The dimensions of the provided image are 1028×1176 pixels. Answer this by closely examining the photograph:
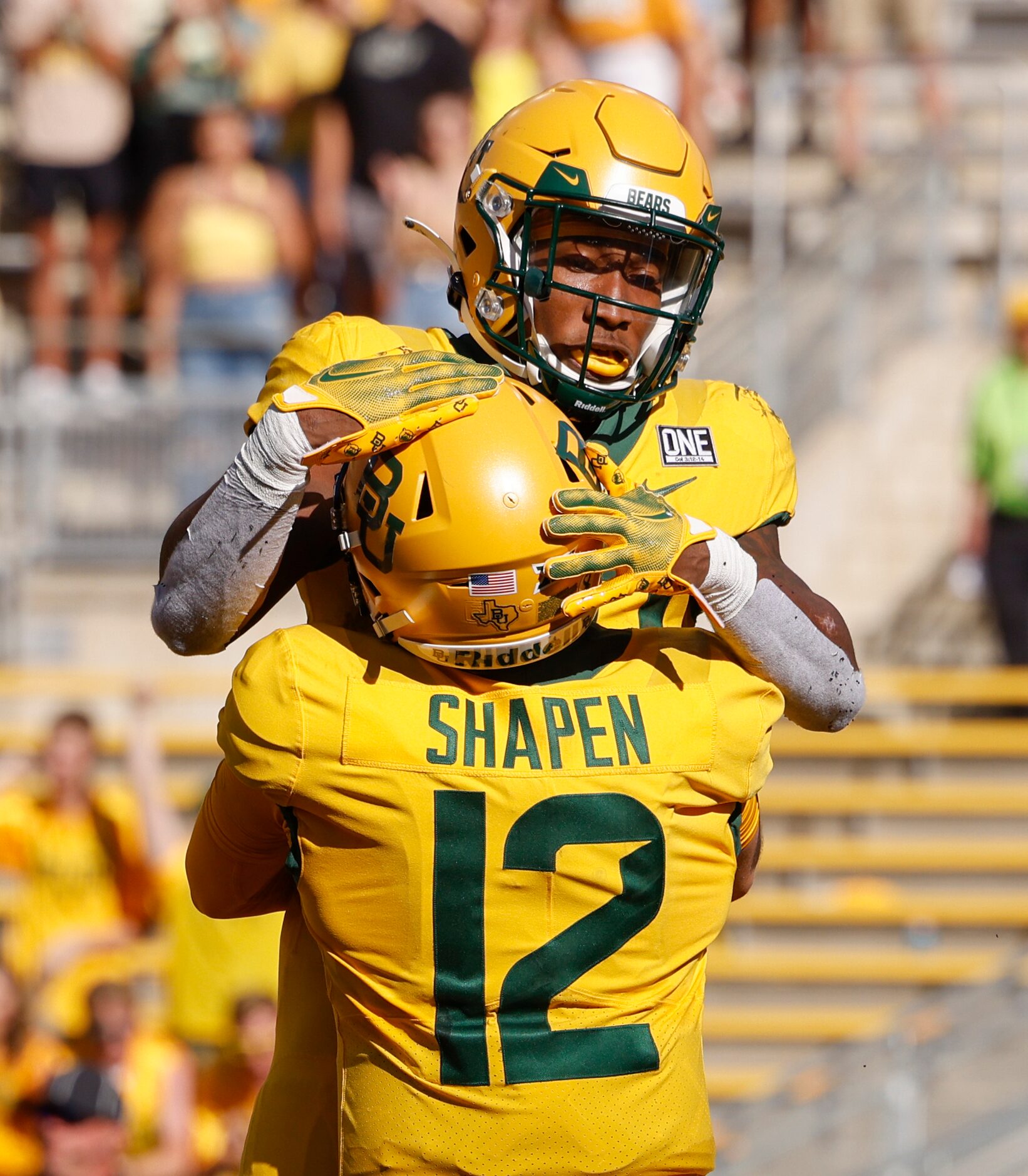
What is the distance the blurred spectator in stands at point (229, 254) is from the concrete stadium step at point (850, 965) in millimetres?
3109

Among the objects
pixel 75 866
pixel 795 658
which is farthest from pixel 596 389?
pixel 75 866

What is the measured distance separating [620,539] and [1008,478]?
5627 mm

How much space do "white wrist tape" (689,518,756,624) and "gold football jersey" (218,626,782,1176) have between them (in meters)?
0.10

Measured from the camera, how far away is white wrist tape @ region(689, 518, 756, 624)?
2.45 m

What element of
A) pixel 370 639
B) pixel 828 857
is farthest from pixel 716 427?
pixel 828 857

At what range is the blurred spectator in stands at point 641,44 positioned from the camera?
823 cm

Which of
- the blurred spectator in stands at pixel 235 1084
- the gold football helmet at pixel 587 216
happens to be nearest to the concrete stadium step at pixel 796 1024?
the blurred spectator in stands at pixel 235 1084

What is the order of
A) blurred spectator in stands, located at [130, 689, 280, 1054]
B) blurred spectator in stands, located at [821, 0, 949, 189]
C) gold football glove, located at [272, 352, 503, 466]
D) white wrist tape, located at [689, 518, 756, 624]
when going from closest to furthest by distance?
gold football glove, located at [272, 352, 503, 466] → white wrist tape, located at [689, 518, 756, 624] → blurred spectator in stands, located at [130, 689, 280, 1054] → blurred spectator in stands, located at [821, 0, 949, 189]

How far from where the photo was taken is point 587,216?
2.65m

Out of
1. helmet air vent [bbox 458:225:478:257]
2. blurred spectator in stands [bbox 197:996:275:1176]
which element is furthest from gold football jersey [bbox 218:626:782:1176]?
blurred spectator in stands [bbox 197:996:275:1176]

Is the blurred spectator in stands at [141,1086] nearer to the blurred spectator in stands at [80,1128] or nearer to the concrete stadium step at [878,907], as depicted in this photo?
the blurred spectator in stands at [80,1128]

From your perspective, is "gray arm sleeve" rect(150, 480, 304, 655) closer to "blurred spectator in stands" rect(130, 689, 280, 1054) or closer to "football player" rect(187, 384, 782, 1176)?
"football player" rect(187, 384, 782, 1176)

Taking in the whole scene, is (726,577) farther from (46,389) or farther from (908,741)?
(46,389)

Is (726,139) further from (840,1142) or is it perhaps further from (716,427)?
(716,427)
